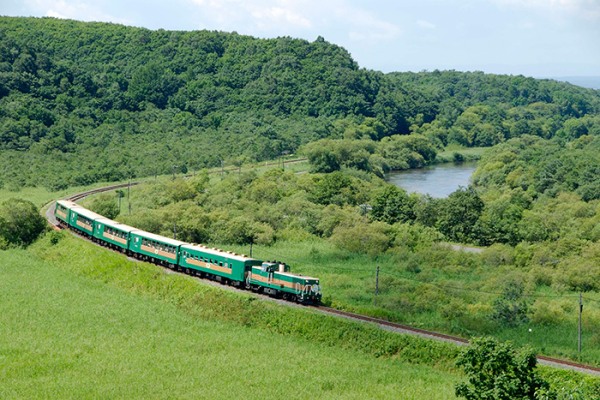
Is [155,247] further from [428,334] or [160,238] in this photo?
[428,334]

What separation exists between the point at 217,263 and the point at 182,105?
97581 millimetres

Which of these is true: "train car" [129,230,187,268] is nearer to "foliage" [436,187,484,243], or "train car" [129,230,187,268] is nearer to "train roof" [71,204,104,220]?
"train roof" [71,204,104,220]

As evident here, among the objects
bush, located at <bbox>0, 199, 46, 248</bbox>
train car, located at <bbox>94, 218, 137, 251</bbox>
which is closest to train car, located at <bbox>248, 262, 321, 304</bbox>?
train car, located at <bbox>94, 218, 137, 251</bbox>

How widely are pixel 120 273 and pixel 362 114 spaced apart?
105 metres

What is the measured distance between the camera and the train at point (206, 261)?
46.5 m

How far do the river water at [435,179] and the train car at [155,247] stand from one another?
4794cm

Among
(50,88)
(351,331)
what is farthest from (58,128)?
(351,331)

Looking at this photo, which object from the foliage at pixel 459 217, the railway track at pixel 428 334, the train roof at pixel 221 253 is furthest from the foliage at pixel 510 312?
the foliage at pixel 459 217

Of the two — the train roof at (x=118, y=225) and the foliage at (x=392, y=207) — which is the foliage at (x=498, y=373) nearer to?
the train roof at (x=118, y=225)

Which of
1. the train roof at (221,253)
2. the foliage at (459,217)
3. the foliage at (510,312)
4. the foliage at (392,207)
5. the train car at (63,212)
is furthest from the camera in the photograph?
the foliage at (392,207)

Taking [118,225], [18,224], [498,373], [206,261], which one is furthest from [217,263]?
[498,373]

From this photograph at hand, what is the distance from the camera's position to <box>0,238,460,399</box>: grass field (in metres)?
35.1

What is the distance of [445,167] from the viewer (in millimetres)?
135125

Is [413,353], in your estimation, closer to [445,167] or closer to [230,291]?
[230,291]
